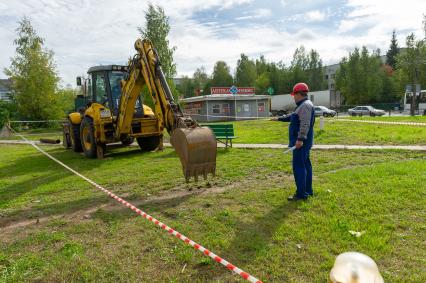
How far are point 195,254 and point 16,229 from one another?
3184 millimetres

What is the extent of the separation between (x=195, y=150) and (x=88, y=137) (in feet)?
27.0

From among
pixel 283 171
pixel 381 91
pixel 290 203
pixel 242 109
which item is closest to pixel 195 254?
pixel 290 203

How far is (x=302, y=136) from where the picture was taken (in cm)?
569

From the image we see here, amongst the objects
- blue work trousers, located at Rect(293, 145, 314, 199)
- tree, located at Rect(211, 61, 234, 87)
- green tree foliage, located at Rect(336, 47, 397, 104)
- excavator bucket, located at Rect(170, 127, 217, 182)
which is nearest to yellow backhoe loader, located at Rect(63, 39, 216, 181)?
excavator bucket, located at Rect(170, 127, 217, 182)

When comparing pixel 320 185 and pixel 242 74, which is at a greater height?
pixel 242 74

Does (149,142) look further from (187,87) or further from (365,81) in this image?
(187,87)

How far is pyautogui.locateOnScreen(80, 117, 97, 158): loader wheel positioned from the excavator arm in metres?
1.10

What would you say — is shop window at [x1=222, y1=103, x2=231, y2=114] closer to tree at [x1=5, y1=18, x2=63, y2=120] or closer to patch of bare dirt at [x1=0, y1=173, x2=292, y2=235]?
tree at [x1=5, y1=18, x2=63, y2=120]

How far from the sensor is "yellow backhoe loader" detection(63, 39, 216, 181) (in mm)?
8836

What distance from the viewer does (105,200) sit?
22.7 feet

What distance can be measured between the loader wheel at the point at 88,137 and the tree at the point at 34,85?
103 feet

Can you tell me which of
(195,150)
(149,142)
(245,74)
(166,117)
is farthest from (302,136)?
(245,74)

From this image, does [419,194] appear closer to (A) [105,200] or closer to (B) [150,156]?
(A) [105,200]

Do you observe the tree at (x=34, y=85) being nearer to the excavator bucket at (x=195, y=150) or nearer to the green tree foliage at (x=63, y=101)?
the green tree foliage at (x=63, y=101)
